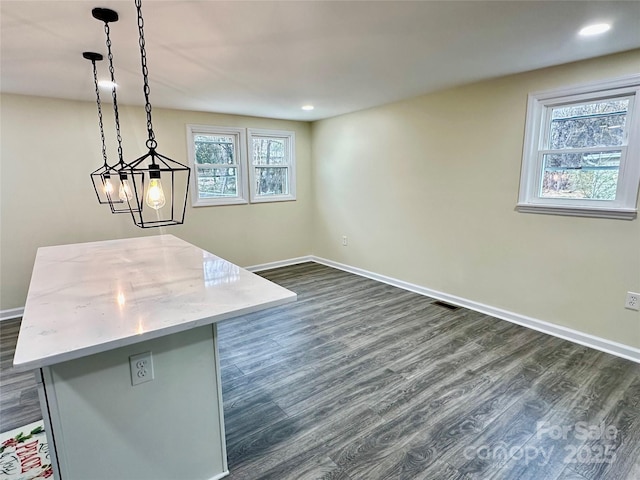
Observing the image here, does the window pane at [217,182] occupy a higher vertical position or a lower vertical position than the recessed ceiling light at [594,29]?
lower

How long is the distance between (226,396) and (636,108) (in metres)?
3.53

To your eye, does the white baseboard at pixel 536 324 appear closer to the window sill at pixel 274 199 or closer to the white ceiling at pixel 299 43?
the window sill at pixel 274 199

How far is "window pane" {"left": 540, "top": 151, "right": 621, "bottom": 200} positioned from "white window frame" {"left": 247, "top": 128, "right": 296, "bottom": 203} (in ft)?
11.3

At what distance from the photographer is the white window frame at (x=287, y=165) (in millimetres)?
4977

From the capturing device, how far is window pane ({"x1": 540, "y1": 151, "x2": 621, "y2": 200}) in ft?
8.79

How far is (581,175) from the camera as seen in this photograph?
2.84 metres

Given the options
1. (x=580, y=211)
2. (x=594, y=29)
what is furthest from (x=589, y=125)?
(x=594, y=29)

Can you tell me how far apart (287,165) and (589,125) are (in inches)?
149

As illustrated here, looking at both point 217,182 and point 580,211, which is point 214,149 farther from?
point 580,211

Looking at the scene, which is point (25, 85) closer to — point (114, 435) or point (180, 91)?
point (180, 91)

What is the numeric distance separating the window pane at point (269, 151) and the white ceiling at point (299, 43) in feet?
5.29

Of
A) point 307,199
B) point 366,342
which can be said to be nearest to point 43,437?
point 366,342

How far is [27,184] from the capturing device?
354cm

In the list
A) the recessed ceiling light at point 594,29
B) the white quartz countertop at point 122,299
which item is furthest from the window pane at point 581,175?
the white quartz countertop at point 122,299
